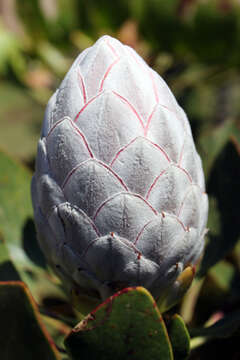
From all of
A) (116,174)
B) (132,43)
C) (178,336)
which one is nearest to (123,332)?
(178,336)

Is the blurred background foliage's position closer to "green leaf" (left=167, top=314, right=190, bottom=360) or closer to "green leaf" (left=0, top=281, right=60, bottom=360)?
"green leaf" (left=167, top=314, right=190, bottom=360)

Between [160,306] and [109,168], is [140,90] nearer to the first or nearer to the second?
[109,168]

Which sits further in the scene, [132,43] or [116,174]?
[132,43]

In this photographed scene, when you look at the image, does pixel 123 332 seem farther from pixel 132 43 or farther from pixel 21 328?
pixel 132 43

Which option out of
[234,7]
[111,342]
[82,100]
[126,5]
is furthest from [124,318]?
[126,5]

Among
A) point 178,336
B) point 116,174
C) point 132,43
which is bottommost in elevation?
point 178,336
